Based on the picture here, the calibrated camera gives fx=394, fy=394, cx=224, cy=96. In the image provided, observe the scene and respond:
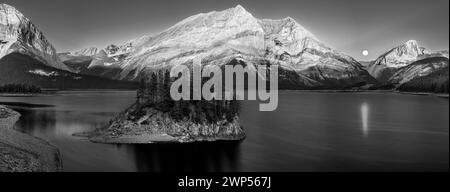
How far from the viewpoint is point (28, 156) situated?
223 feet

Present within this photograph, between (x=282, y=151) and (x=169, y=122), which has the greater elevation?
(x=169, y=122)

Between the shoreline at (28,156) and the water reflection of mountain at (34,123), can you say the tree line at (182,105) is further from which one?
the water reflection of mountain at (34,123)

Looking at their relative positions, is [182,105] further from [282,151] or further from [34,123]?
[34,123]

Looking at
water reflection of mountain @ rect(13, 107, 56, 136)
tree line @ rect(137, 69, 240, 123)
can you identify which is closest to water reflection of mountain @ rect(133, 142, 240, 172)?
tree line @ rect(137, 69, 240, 123)

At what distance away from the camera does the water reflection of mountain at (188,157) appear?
7344 centimetres

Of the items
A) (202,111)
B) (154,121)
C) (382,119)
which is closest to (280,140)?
(202,111)

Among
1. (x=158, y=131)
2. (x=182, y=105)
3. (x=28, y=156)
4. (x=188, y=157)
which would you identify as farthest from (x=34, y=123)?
(x=188, y=157)

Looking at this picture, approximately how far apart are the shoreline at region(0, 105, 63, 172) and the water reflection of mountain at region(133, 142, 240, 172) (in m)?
15.3

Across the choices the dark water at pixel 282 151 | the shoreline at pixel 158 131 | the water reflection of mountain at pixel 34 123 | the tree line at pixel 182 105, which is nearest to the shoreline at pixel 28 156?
the dark water at pixel 282 151

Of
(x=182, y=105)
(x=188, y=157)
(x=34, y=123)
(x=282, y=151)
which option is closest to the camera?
(x=188, y=157)

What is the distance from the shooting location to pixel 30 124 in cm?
12375

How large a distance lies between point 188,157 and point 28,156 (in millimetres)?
29192

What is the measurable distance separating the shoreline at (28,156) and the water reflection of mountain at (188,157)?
1528 centimetres
